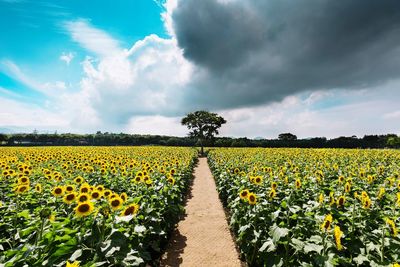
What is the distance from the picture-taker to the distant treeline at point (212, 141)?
2677 inches

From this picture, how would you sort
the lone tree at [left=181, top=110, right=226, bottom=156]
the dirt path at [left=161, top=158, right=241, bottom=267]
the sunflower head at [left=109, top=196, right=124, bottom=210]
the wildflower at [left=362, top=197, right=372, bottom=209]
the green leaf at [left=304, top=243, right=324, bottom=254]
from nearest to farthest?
1. the green leaf at [left=304, top=243, right=324, bottom=254]
2. the sunflower head at [left=109, top=196, right=124, bottom=210]
3. the wildflower at [left=362, top=197, right=372, bottom=209]
4. the dirt path at [left=161, top=158, right=241, bottom=267]
5. the lone tree at [left=181, top=110, right=226, bottom=156]

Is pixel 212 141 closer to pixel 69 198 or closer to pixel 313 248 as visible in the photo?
pixel 69 198

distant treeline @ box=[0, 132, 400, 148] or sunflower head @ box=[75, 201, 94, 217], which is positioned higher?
distant treeline @ box=[0, 132, 400, 148]

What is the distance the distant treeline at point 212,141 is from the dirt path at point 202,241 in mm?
46919

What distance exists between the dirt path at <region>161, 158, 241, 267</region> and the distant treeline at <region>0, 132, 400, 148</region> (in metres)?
46.9

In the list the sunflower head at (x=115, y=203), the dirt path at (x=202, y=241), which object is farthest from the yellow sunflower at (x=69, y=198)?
the dirt path at (x=202, y=241)

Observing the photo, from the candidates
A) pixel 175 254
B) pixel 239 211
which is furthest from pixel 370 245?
pixel 175 254

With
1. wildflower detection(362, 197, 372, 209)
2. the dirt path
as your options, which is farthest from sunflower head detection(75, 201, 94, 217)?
wildflower detection(362, 197, 372, 209)

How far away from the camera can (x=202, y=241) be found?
7.59m

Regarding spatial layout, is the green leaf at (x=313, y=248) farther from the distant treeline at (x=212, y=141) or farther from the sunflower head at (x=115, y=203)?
the distant treeline at (x=212, y=141)

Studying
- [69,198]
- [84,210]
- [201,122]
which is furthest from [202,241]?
[201,122]

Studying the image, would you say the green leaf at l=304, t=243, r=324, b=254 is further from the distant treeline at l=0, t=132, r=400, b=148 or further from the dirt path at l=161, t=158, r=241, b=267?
the distant treeline at l=0, t=132, r=400, b=148

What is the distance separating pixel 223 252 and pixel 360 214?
11.6ft

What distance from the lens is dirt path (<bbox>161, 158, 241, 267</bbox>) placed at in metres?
6.40
